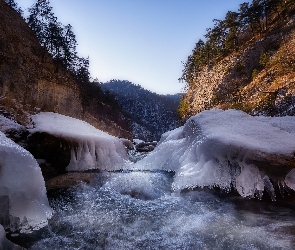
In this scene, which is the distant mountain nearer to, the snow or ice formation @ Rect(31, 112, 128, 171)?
ice formation @ Rect(31, 112, 128, 171)

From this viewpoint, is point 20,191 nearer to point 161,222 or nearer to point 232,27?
point 161,222

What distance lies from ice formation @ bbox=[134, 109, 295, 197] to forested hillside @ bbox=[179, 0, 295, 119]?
9.49 metres

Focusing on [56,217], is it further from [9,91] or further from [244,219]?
[9,91]

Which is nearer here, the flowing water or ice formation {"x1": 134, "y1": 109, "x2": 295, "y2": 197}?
the flowing water

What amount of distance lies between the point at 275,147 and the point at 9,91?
44.2ft

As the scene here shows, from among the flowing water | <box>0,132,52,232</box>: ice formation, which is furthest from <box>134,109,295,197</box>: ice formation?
<box>0,132,52,232</box>: ice formation

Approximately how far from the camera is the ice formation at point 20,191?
3.50 metres

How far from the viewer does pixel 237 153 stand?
17.6 ft

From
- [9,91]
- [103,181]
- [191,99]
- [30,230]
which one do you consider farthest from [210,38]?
[30,230]

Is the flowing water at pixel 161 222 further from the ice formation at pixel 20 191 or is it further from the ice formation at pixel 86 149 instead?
the ice formation at pixel 86 149

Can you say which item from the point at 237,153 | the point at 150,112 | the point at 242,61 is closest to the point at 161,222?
the point at 237,153

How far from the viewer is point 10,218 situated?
3.54 m

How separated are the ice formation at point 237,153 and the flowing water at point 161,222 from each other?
34 cm

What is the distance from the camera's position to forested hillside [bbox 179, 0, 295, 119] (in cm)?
2252
